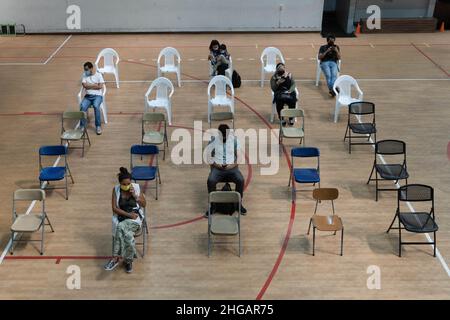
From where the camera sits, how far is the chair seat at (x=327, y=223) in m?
7.88

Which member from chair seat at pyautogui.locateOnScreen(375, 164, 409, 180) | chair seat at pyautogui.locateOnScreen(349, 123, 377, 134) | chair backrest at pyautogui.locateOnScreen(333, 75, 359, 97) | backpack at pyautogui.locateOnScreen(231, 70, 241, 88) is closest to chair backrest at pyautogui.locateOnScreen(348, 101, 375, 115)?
chair seat at pyautogui.locateOnScreen(349, 123, 377, 134)

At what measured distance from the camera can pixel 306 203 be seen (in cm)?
Answer: 923

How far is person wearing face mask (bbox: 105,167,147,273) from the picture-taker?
24.7 ft

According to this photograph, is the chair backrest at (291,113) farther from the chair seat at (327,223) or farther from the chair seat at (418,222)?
the chair seat at (418,222)

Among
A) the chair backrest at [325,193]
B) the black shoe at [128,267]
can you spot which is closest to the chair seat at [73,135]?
the black shoe at [128,267]

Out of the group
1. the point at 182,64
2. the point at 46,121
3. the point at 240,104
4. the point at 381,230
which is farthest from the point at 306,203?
the point at 182,64

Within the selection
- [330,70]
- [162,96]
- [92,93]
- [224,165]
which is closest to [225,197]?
[224,165]

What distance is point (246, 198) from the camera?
939 cm

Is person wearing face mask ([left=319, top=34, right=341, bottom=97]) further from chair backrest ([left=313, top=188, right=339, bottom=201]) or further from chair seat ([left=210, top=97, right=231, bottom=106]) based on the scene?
chair backrest ([left=313, top=188, right=339, bottom=201])

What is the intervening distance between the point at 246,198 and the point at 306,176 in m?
1.14

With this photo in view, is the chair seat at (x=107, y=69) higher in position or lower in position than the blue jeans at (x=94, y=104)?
higher

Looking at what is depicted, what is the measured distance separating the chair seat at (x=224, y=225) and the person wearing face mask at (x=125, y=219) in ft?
3.60

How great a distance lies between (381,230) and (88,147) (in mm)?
6169

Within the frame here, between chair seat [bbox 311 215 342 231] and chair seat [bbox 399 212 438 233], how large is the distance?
3.13 ft
